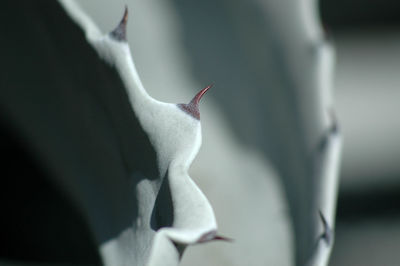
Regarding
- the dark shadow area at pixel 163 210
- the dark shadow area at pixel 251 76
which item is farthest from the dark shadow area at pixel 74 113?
the dark shadow area at pixel 251 76

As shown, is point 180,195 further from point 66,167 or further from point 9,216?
point 9,216

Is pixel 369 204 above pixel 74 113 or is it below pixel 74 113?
below

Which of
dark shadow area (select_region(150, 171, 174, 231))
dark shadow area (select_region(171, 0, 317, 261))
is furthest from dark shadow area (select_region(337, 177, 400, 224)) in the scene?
dark shadow area (select_region(150, 171, 174, 231))

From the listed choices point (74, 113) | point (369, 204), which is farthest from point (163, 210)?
point (369, 204)

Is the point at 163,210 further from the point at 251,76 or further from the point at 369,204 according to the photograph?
the point at 369,204

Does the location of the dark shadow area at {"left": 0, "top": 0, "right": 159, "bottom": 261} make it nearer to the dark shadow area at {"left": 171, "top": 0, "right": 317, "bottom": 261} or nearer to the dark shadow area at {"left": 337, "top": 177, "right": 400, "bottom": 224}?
the dark shadow area at {"left": 171, "top": 0, "right": 317, "bottom": 261}

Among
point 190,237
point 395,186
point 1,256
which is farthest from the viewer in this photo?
point 395,186

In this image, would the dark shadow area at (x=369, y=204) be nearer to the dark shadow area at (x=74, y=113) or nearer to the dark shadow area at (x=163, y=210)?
the dark shadow area at (x=74, y=113)

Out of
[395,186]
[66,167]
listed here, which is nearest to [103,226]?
[66,167]
